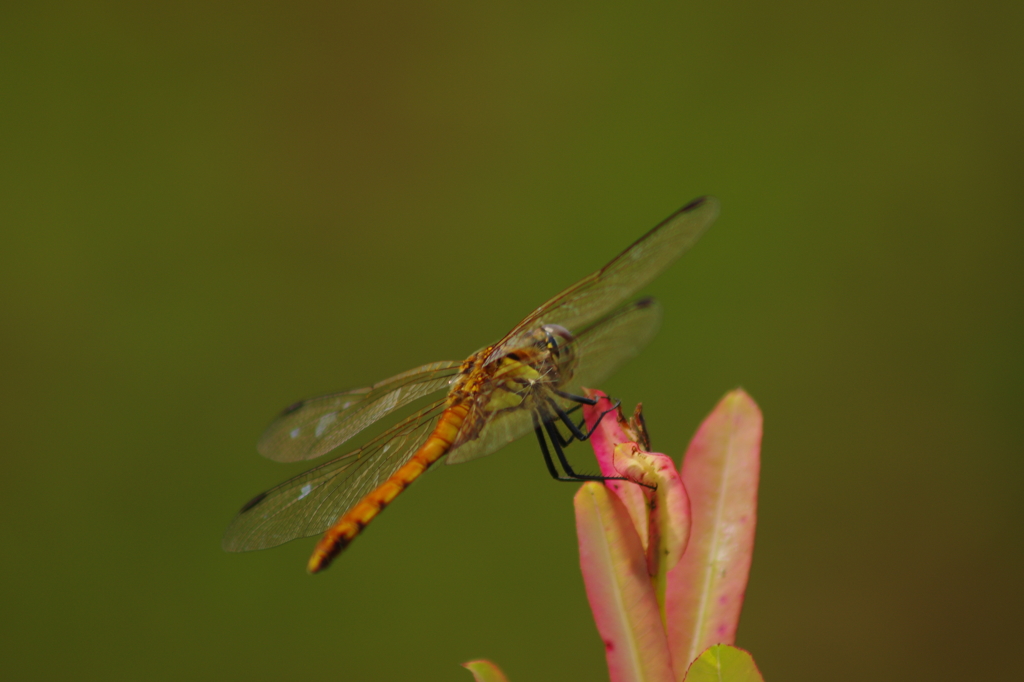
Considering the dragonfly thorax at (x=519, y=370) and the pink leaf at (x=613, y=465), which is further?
the dragonfly thorax at (x=519, y=370)

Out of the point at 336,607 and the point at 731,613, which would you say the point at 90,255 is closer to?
the point at 336,607

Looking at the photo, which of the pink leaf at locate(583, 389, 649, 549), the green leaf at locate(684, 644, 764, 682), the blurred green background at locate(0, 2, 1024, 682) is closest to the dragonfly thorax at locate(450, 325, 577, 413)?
the pink leaf at locate(583, 389, 649, 549)

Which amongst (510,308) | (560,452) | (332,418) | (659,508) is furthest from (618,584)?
(510,308)

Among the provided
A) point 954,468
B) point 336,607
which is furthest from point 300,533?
point 954,468

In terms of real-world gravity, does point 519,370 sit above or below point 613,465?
above

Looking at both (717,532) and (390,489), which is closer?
(717,532)

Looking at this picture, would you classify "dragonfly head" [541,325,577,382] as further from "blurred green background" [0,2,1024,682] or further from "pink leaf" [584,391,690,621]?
"blurred green background" [0,2,1024,682]

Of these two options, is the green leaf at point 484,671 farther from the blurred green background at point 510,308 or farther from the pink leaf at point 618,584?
the blurred green background at point 510,308

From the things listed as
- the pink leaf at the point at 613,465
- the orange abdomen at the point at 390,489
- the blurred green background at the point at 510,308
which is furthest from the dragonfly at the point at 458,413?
the blurred green background at the point at 510,308

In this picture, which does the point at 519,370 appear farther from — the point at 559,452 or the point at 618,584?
the point at 618,584
